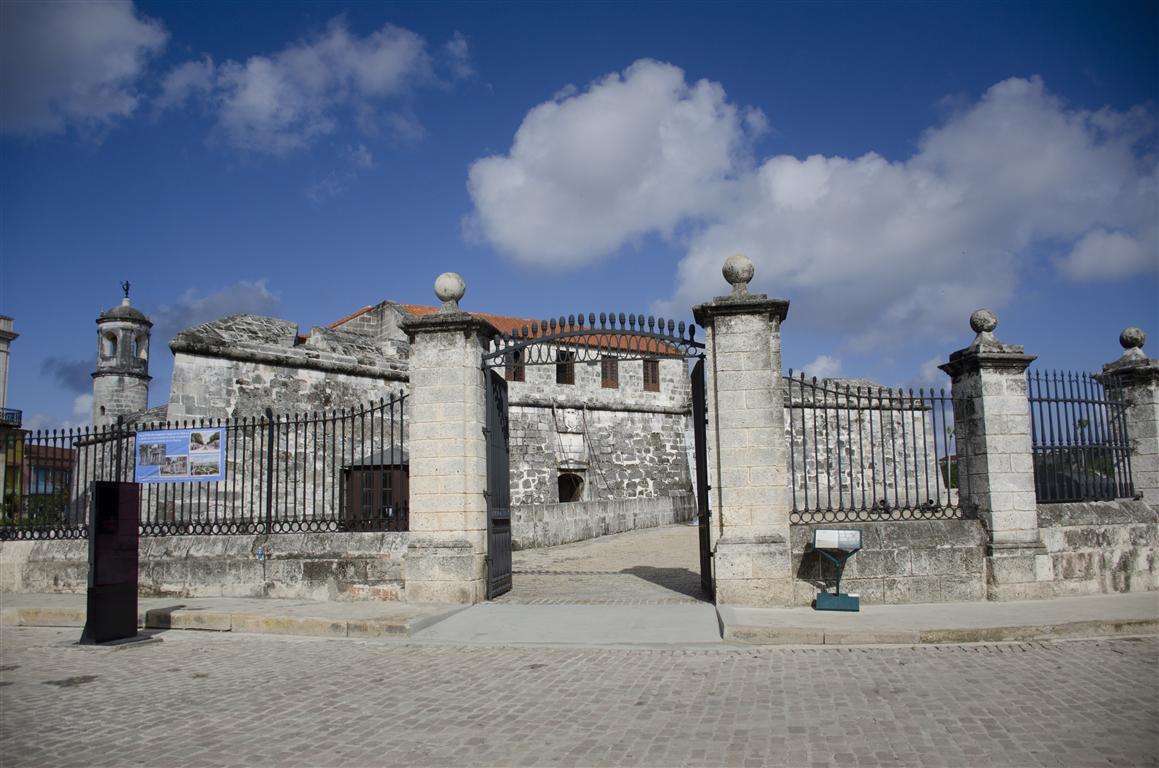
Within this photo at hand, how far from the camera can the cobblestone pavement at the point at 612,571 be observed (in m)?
10.2

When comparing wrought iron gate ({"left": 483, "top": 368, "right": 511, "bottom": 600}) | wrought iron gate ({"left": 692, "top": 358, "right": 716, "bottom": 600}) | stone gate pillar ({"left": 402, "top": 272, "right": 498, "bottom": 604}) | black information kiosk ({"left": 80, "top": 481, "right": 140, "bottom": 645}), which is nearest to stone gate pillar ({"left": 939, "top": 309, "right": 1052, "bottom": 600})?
wrought iron gate ({"left": 692, "top": 358, "right": 716, "bottom": 600})

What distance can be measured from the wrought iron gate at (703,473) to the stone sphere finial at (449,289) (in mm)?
3141

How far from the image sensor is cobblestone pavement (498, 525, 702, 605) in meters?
10.2

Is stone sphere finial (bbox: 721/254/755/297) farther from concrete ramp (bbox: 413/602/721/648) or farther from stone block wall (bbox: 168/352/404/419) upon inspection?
stone block wall (bbox: 168/352/404/419)

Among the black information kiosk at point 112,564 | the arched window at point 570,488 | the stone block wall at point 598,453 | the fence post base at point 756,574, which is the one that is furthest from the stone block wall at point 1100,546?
the arched window at point 570,488

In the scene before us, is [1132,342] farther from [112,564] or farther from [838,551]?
[112,564]

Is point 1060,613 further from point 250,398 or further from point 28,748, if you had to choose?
point 250,398

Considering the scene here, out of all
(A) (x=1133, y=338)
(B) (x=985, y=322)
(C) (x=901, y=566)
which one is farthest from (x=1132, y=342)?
(C) (x=901, y=566)

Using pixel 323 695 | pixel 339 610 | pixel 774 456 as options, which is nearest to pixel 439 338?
pixel 339 610

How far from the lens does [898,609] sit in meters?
8.46

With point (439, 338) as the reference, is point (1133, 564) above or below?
below

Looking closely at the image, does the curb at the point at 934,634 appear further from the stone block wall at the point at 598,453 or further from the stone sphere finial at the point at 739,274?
the stone block wall at the point at 598,453

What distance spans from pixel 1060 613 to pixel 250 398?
15.4 metres

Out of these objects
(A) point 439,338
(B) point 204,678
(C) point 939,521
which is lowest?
(B) point 204,678
